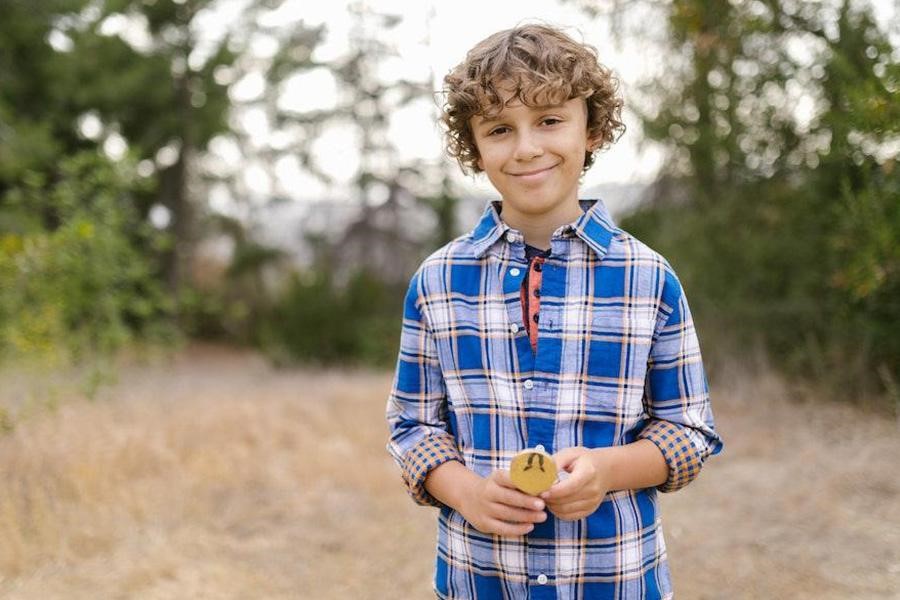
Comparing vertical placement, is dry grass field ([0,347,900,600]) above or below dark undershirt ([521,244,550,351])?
A: below

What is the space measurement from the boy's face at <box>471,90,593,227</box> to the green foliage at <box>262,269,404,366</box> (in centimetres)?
1146

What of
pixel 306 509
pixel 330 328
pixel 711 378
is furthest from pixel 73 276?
pixel 330 328

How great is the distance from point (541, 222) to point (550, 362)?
10.9 inches

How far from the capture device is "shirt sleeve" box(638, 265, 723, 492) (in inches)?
56.5

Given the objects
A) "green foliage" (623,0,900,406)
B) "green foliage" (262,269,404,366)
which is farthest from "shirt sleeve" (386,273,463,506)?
"green foliage" (262,269,404,366)

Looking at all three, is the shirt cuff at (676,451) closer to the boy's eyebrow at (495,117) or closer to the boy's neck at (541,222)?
the boy's neck at (541,222)

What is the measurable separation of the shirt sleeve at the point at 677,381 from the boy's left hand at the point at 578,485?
0.14 m

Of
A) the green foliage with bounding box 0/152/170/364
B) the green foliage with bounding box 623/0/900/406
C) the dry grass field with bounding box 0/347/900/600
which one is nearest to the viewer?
the dry grass field with bounding box 0/347/900/600

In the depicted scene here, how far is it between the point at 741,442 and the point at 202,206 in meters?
15.1

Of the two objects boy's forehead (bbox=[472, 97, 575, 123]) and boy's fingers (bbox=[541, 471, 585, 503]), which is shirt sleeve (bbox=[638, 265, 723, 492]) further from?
boy's forehead (bbox=[472, 97, 575, 123])

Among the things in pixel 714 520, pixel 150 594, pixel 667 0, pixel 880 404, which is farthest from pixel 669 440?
pixel 667 0

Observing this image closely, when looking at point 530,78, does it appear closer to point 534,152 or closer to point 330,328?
point 534,152

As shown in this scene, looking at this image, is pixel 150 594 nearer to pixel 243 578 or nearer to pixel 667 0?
pixel 243 578

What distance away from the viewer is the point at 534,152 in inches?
56.5
